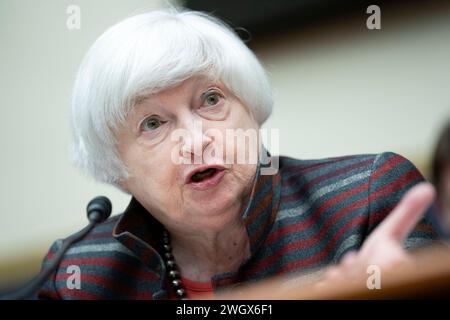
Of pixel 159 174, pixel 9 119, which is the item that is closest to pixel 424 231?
pixel 159 174

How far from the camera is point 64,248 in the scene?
1080 mm

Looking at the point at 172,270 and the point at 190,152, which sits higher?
the point at 190,152

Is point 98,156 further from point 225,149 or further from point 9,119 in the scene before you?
point 9,119

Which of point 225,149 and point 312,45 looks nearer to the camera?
point 225,149

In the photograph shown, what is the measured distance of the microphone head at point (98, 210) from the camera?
1140mm

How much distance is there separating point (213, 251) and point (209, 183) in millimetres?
203

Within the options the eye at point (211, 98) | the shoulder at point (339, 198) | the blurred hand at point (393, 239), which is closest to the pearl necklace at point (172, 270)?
the shoulder at point (339, 198)

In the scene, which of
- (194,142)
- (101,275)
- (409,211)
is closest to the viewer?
(409,211)

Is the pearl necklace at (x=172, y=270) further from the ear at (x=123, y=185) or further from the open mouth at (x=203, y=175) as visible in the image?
the open mouth at (x=203, y=175)

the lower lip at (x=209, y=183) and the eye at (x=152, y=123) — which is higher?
the eye at (x=152, y=123)

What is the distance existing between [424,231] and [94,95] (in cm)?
66

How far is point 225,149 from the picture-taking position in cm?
108

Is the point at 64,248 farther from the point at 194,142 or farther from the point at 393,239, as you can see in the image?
the point at 393,239

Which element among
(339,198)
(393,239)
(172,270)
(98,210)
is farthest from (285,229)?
(393,239)
